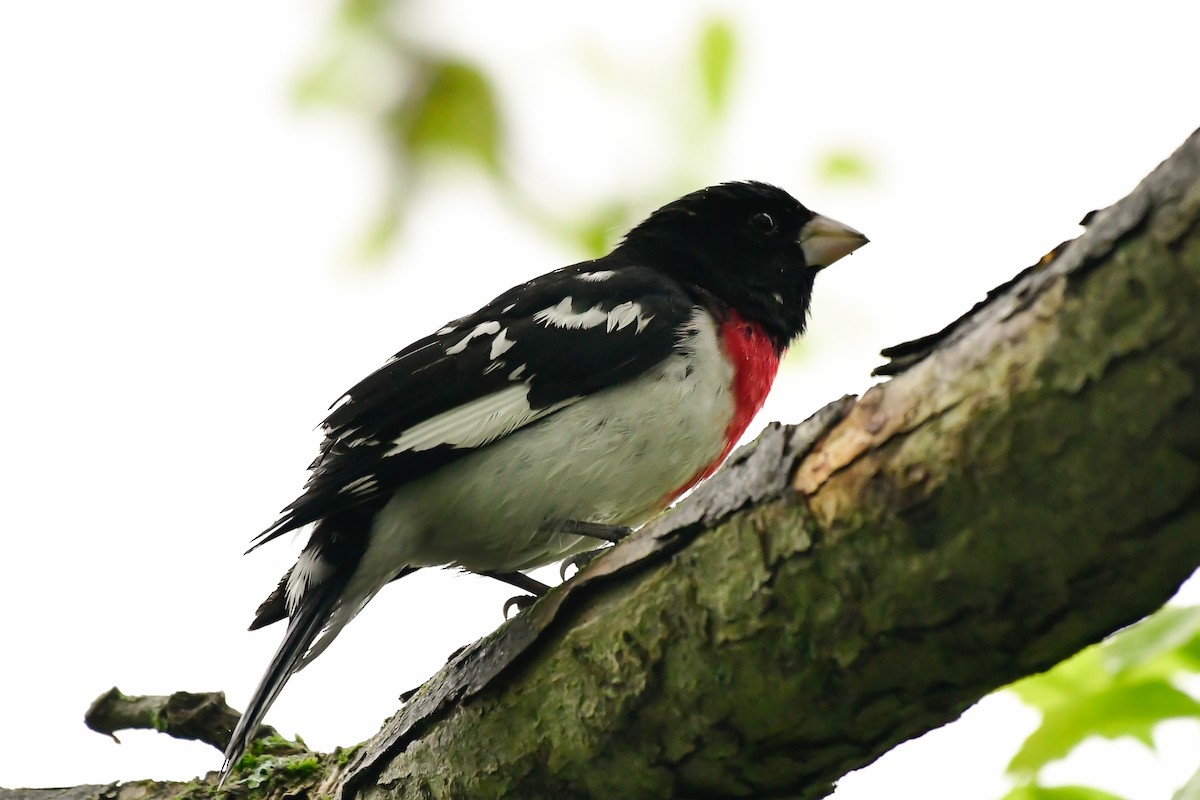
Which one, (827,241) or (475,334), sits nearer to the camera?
(475,334)

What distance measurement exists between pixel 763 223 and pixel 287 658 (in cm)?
223

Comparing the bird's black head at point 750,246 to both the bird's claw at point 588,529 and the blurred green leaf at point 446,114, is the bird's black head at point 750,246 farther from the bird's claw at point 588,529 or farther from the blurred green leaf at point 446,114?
the bird's claw at point 588,529

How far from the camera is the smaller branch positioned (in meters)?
3.32

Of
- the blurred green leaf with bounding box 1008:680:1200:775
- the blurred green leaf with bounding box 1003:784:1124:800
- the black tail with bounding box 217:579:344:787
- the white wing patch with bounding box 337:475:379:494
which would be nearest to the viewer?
the blurred green leaf with bounding box 1008:680:1200:775

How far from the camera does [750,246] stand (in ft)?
14.1

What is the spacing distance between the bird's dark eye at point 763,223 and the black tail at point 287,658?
6.38ft

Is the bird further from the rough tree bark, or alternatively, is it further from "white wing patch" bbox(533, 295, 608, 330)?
the rough tree bark

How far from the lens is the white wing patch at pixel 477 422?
130 inches

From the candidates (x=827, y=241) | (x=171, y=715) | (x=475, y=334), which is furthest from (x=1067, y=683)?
(x=171, y=715)

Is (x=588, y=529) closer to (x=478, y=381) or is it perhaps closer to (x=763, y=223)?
(x=478, y=381)

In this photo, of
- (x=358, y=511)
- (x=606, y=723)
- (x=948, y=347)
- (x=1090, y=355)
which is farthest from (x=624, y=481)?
(x=1090, y=355)

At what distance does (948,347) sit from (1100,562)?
360 millimetres

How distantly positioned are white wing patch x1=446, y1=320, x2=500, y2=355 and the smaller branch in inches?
45.0

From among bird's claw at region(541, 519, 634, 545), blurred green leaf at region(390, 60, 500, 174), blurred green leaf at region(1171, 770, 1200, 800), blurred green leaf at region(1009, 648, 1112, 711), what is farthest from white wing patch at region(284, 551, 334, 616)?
blurred green leaf at region(1171, 770, 1200, 800)
